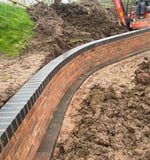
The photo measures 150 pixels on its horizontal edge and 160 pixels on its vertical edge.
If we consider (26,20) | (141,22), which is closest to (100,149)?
(26,20)

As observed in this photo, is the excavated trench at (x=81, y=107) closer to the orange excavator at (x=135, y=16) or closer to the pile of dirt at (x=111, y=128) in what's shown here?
the pile of dirt at (x=111, y=128)

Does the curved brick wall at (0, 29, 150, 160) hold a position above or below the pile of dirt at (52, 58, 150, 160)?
above

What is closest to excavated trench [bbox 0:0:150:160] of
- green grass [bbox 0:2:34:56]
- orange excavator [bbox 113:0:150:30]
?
green grass [bbox 0:2:34:56]

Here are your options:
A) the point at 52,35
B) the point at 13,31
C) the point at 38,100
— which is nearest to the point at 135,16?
the point at 52,35

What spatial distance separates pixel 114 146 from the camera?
3.86m

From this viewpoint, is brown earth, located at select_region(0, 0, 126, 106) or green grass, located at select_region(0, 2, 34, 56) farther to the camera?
green grass, located at select_region(0, 2, 34, 56)

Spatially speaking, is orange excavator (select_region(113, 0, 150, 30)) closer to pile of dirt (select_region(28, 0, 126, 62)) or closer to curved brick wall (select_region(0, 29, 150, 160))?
pile of dirt (select_region(28, 0, 126, 62))

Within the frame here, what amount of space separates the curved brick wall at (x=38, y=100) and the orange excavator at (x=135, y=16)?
4314mm

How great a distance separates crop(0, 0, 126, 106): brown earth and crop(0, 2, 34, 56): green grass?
23 cm

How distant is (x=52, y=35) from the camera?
844 centimetres

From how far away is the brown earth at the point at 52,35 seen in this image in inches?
207

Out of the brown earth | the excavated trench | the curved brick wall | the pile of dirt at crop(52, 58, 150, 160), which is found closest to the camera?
the curved brick wall

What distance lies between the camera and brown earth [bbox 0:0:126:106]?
5.27 meters

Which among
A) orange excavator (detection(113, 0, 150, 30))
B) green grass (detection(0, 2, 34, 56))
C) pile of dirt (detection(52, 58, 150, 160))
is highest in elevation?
green grass (detection(0, 2, 34, 56))
